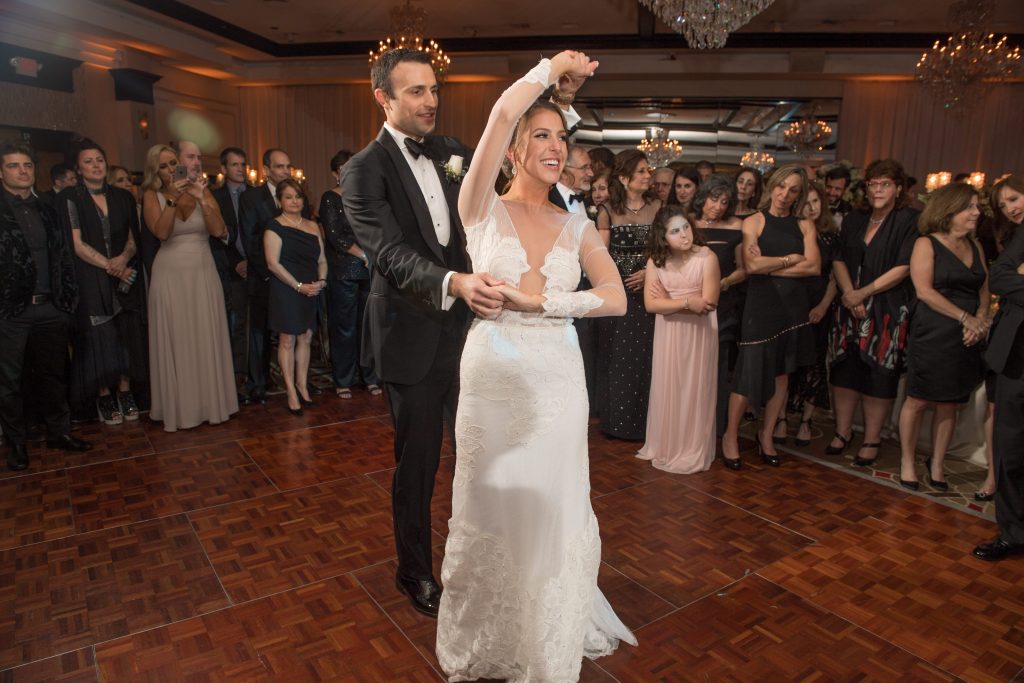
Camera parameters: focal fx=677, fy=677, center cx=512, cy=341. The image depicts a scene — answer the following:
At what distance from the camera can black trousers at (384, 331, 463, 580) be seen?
91.7 inches

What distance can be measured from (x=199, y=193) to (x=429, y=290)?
10.4 ft

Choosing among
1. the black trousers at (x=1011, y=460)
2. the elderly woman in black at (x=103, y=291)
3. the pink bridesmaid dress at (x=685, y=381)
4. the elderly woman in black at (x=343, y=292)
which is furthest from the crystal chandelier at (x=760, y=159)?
the elderly woman in black at (x=103, y=291)

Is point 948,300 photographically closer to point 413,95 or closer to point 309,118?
point 413,95

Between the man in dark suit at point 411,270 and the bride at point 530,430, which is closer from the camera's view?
the bride at point 530,430

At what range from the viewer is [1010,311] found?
10.1ft

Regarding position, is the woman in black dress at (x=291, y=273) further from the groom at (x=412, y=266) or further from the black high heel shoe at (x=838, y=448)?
the black high heel shoe at (x=838, y=448)

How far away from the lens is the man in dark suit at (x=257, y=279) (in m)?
5.21

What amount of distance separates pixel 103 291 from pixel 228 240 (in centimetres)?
93

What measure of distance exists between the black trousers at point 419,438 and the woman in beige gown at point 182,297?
8.75 feet

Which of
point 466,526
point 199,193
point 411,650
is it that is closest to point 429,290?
point 466,526

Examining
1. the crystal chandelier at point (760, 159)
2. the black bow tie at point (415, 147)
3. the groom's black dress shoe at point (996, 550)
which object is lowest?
the groom's black dress shoe at point (996, 550)

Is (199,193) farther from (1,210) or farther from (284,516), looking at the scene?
(284,516)

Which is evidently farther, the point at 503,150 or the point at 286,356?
the point at 286,356

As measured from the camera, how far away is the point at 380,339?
2.28m
